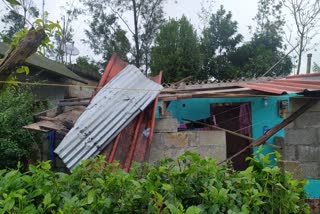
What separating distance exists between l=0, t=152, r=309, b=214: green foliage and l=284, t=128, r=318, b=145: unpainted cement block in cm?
236

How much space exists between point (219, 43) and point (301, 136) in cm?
1405

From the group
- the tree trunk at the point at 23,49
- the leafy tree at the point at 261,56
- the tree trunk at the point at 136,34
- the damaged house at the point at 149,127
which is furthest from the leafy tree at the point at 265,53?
the tree trunk at the point at 23,49

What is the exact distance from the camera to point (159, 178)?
73.7 inches

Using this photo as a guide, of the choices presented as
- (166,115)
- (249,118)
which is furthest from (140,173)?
(249,118)

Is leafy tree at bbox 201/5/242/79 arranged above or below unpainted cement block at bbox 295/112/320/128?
above

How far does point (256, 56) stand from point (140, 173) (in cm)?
1620

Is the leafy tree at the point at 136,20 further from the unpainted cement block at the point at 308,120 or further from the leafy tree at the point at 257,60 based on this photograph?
the unpainted cement block at the point at 308,120

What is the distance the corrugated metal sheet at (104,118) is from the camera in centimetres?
436

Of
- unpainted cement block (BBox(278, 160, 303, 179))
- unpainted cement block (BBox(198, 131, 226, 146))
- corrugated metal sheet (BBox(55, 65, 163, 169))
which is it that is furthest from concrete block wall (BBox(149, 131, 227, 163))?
unpainted cement block (BBox(278, 160, 303, 179))

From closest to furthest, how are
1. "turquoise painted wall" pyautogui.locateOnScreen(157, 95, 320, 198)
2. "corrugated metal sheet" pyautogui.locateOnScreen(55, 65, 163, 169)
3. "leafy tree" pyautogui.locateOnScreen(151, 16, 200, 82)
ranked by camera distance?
"corrugated metal sheet" pyautogui.locateOnScreen(55, 65, 163, 169)
"turquoise painted wall" pyautogui.locateOnScreen(157, 95, 320, 198)
"leafy tree" pyautogui.locateOnScreen(151, 16, 200, 82)

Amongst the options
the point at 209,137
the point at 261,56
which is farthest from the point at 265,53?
the point at 209,137

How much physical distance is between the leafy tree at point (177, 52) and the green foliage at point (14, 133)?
396 inches

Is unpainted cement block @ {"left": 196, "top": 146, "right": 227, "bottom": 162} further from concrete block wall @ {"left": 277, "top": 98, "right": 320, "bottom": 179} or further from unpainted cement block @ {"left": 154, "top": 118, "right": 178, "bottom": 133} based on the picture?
concrete block wall @ {"left": 277, "top": 98, "right": 320, "bottom": 179}

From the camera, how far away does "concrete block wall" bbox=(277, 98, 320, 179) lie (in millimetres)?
4227
